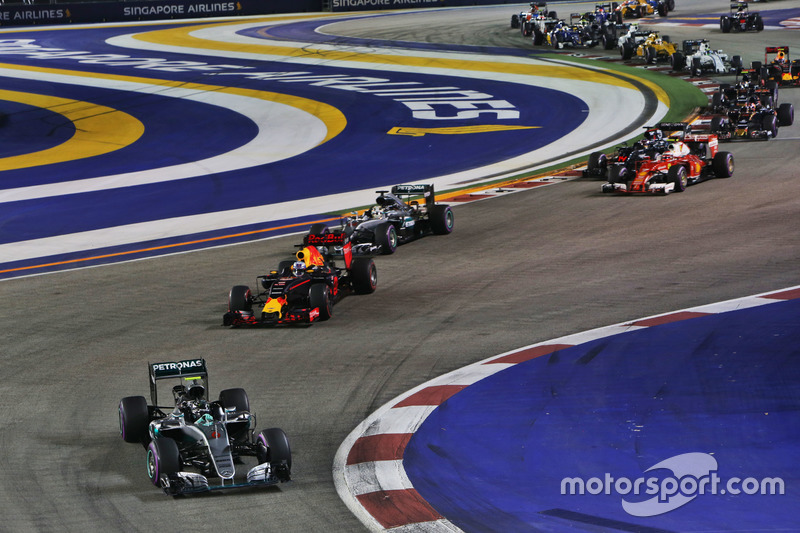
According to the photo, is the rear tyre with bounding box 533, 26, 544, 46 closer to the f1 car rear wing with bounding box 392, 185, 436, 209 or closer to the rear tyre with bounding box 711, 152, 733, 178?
the rear tyre with bounding box 711, 152, 733, 178

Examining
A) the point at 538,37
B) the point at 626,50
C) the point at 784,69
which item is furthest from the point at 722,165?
the point at 538,37

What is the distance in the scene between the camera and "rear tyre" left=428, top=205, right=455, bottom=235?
2148cm

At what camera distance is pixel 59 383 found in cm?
1290

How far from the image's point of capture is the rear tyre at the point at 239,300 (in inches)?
616

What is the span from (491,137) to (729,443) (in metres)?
23.4

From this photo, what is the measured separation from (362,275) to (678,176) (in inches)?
410

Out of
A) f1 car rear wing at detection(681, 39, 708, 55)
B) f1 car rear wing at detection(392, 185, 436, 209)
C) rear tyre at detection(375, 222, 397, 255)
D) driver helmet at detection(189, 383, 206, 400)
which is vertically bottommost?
rear tyre at detection(375, 222, 397, 255)

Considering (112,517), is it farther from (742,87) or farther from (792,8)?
(792,8)

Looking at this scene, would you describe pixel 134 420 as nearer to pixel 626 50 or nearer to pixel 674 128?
pixel 674 128

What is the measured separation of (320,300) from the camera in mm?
15500

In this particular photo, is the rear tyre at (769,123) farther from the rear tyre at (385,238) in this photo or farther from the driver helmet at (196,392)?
the driver helmet at (196,392)

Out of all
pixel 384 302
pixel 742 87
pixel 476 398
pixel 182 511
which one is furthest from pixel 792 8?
pixel 182 511

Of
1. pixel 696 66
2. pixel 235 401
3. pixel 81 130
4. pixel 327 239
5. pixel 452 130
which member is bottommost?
pixel 81 130

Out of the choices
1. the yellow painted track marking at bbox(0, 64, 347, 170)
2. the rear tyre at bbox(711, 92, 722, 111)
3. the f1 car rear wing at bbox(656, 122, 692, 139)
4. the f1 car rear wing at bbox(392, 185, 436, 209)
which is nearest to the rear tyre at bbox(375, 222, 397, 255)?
the f1 car rear wing at bbox(392, 185, 436, 209)
